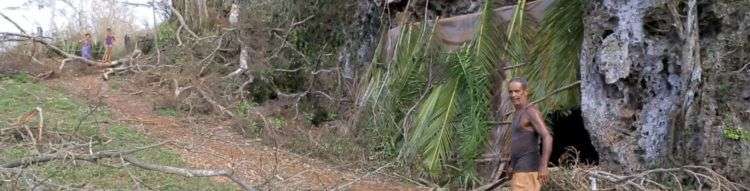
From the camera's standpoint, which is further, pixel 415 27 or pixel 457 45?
pixel 415 27

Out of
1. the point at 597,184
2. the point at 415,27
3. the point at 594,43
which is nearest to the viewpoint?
the point at 597,184

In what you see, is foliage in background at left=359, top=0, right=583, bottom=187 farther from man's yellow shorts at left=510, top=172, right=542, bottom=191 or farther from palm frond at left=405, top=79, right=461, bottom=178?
man's yellow shorts at left=510, top=172, right=542, bottom=191

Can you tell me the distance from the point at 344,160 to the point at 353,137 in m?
0.58

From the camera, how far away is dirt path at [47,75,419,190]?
7035mm

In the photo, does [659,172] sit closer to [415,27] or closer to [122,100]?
[415,27]

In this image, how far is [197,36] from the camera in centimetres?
1333

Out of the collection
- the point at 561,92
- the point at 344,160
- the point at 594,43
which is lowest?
the point at 344,160

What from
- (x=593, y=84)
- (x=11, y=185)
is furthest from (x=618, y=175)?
(x=11, y=185)

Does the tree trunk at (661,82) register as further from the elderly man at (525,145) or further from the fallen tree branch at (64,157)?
the fallen tree branch at (64,157)

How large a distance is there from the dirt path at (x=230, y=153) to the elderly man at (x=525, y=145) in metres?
1.97

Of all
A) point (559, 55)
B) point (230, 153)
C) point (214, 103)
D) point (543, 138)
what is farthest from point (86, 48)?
point (543, 138)

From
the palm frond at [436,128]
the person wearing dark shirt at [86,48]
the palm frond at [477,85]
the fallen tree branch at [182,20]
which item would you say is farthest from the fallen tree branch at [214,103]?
the person wearing dark shirt at [86,48]

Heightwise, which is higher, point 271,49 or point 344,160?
point 271,49

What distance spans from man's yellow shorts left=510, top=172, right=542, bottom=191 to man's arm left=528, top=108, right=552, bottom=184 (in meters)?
0.04
